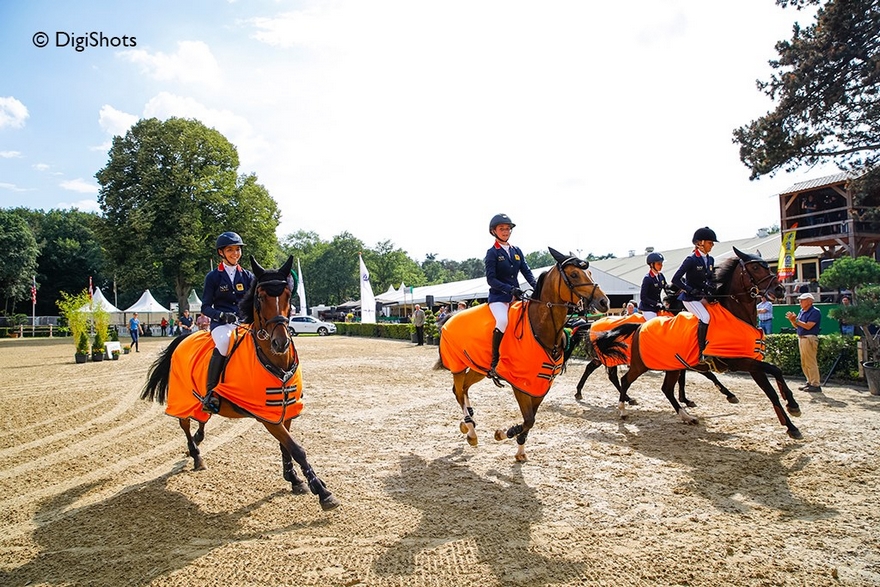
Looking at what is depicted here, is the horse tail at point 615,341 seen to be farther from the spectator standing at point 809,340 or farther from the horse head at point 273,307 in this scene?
the horse head at point 273,307

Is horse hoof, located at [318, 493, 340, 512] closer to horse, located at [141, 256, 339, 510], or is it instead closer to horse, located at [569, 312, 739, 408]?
horse, located at [141, 256, 339, 510]

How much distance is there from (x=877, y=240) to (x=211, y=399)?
2769 cm

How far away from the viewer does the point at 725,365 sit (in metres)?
7.01

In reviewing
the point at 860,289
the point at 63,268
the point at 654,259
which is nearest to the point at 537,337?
the point at 654,259

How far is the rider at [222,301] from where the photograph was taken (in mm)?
5355

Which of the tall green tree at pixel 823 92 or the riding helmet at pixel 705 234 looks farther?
the tall green tree at pixel 823 92

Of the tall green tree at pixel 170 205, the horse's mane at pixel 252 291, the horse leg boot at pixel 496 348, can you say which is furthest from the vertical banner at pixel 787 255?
the tall green tree at pixel 170 205

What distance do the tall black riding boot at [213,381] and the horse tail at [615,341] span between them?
237 inches

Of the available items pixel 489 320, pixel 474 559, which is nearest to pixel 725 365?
pixel 489 320

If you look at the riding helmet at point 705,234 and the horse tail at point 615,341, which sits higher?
the riding helmet at point 705,234

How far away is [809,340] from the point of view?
10.5 metres

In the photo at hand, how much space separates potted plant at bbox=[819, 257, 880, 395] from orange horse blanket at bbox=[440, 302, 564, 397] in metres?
6.32

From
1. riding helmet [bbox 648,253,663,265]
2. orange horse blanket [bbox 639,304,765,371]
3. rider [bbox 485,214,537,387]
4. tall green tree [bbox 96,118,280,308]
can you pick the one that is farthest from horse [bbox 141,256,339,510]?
tall green tree [bbox 96,118,280,308]

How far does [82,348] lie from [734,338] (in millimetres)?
21991
